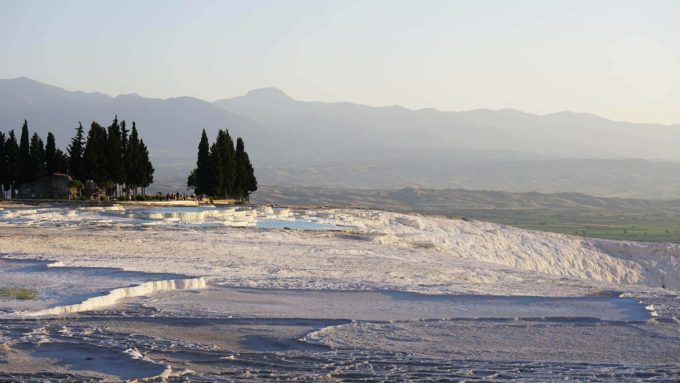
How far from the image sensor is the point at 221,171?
192 ft

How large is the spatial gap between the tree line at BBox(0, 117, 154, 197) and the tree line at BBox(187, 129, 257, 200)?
3.60 metres

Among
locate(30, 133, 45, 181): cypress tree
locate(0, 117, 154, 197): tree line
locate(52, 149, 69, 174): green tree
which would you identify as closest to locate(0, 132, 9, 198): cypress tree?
locate(0, 117, 154, 197): tree line

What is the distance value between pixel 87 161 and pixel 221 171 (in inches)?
311

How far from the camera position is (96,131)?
56312 millimetres

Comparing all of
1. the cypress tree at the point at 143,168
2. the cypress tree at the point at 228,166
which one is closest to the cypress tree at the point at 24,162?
the cypress tree at the point at 143,168

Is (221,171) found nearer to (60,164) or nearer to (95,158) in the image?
(95,158)

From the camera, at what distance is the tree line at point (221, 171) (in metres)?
58.3

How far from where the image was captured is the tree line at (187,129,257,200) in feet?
191

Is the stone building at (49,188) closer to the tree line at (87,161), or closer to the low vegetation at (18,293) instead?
the tree line at (87,161)

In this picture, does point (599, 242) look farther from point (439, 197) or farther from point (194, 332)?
point (439, 197)

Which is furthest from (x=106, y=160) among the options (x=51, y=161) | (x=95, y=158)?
(x=51, y=161)

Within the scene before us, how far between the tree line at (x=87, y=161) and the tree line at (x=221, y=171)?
360 cm

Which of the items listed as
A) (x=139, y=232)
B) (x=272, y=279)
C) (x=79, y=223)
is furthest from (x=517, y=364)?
(x=79, y=223)

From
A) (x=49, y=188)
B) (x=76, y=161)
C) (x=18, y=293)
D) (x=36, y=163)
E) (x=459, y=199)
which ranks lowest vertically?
(x=18, y=293)
